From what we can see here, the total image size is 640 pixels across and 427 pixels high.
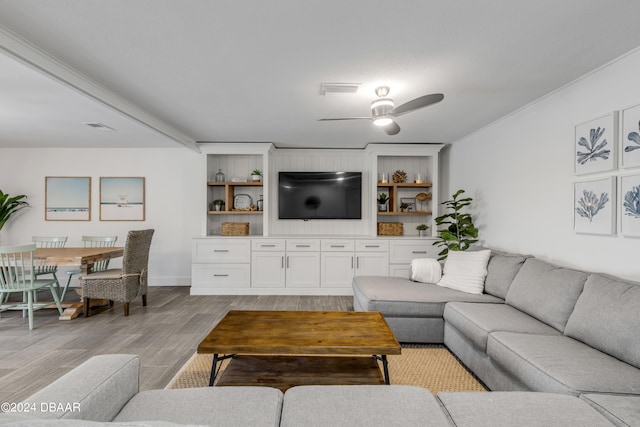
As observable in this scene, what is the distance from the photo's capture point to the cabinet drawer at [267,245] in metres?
4.69

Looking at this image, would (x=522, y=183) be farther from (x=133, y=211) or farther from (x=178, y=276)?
(x=133, y=211)

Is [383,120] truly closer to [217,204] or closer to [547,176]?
[547,176]

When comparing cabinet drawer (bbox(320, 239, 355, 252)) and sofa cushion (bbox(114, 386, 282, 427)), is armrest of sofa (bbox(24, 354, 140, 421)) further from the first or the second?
cabinet drawer (bbox(320, 239, 355, 252))

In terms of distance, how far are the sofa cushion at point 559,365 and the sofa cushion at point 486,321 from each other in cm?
10

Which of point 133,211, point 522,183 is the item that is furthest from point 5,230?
point 522,183

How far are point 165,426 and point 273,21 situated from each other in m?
1.92

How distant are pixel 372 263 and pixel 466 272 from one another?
1.66 metres

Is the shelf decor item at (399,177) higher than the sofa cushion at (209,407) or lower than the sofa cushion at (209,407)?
higher

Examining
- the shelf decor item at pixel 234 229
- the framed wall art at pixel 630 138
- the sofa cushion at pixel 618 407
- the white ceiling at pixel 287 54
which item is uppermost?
the white ceiling at pixel 287 54

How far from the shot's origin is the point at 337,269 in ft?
15.3

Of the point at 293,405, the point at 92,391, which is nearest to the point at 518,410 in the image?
the point at 293,405

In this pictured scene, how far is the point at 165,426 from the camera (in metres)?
0.61

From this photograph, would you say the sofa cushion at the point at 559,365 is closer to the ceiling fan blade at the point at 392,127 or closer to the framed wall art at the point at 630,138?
the framed wall art at the point at 630,138

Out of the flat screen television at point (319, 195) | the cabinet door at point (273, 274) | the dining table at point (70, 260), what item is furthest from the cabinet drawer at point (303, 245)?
the dining table at point (70, 260)
